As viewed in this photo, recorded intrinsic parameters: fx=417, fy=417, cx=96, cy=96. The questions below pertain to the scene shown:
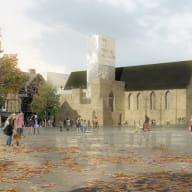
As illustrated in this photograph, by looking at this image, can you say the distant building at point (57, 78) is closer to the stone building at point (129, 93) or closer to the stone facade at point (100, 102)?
the stone building at point (129, 93)

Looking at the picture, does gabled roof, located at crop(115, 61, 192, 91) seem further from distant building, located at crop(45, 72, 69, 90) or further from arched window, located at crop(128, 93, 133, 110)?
distant building, located at crop(45, 72, 69, 90)

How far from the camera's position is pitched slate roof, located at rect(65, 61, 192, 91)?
81062mm

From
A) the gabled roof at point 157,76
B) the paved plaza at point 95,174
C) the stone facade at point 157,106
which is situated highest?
the gabled roof at point 157,76

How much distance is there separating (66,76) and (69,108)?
2505 cm

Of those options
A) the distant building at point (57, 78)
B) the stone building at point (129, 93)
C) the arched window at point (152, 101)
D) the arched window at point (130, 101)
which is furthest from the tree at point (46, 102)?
the distant building at point (57, 78)

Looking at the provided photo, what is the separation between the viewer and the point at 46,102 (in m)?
75.8

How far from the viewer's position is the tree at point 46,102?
7544 cm

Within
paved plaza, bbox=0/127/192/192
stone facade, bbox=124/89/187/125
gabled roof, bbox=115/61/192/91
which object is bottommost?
paved plaza, bbox=0/127/192/192

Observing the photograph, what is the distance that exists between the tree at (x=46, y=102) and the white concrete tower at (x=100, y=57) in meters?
8.96

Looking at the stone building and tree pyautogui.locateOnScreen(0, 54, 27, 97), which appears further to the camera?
the stone building

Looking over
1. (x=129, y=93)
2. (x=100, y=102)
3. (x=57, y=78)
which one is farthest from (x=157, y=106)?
(x=57, y=78)

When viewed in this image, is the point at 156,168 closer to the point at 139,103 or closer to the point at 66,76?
the point at 139,103

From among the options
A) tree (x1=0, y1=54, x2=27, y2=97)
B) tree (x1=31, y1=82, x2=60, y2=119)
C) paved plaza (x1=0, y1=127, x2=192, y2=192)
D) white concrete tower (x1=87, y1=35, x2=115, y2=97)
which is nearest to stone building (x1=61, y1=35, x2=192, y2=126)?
white concrete tower (x1=87, y1=35, x2=115, y2=97)

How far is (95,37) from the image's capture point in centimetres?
7969
